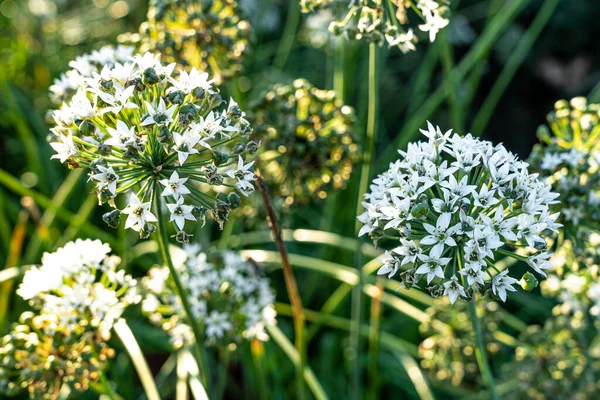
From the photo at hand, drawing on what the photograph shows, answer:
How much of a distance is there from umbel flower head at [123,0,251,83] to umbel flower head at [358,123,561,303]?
1353 millimetres

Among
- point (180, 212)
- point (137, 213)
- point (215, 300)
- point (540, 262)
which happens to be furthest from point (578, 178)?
point (137, 213)

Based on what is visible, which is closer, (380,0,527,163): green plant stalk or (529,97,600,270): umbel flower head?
(529,97,600,270): umbel flower head

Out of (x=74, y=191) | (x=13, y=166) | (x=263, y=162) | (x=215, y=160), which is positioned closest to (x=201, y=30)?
(x=263, y=162)

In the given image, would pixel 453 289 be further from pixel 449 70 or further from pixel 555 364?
pixel 449 70

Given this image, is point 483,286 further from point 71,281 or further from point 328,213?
point 328,213

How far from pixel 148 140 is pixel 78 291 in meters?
0.75

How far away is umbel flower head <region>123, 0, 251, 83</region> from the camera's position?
3.11 m

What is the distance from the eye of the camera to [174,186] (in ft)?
6.82

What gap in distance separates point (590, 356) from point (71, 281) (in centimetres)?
278

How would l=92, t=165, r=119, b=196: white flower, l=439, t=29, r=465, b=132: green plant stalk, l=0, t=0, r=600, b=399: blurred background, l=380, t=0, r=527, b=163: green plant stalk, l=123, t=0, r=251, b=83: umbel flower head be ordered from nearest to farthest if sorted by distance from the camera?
l=92, t=165, r=119, b=196: white flower < l=123, t=0, r=251, b=83: umbel flower head < l=439, t=29, r=465, b=132: green plant stalk < l=380, t=0, r=527, b=163: green plant stalk < l=0, t=0, r=600, b=399: blurred background

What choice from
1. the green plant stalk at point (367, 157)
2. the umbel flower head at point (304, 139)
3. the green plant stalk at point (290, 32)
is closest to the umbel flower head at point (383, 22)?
the green plant stalk at point (367, 157)

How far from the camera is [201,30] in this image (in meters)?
3.18

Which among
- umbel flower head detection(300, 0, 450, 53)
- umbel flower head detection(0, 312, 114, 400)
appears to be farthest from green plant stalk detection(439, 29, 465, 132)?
umbel flower head detection(0, 312, 114, 400)

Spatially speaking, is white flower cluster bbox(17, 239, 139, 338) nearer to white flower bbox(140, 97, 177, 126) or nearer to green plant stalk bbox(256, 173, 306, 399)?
green plant stalk bbox(256, 173, 306, 399)
